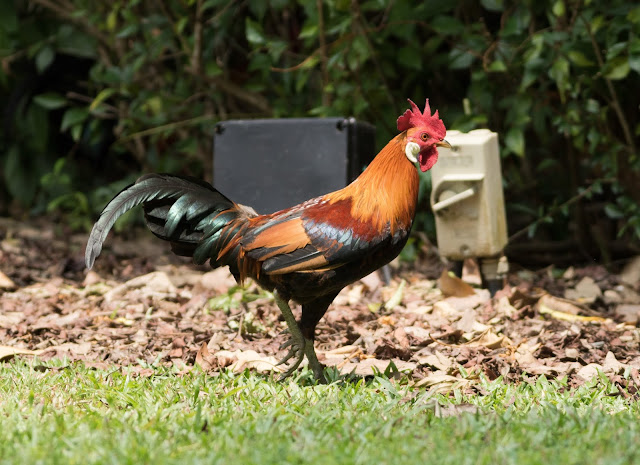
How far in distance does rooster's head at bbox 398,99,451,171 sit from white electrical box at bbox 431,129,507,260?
51.8 inches

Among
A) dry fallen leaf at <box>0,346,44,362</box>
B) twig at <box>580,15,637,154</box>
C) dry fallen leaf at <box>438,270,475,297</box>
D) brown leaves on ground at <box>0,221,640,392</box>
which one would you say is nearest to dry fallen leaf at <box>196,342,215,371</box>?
brown leaves on ground at <box>0,221,640,392</box>

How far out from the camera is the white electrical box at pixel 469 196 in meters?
4.85

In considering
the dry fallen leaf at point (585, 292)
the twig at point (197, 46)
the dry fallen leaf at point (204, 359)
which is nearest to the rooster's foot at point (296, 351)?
the dry fallen leaf at point (204, 359)

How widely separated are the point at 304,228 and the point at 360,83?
2790mm

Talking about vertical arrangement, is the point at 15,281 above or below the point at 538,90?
below

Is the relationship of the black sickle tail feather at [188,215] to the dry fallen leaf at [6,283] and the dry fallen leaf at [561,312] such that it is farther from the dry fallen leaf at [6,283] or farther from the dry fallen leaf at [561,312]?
the dry fallen leaf at [6,283]

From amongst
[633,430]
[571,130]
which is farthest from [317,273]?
[571,130]

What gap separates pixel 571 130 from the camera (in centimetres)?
564

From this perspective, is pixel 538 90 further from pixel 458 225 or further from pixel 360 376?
pixel 360 376

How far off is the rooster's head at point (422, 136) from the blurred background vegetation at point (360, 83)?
2.00 metres

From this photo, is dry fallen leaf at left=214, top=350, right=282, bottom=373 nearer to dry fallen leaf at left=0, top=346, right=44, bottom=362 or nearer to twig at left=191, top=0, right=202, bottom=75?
dry fallen leaf at left=0, top=346, right=44, bottom=362

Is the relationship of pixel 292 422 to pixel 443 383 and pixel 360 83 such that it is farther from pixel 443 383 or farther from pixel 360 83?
pixel 360 83

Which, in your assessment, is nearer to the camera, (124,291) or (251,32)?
(124,291)

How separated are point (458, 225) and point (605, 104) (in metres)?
1.98
